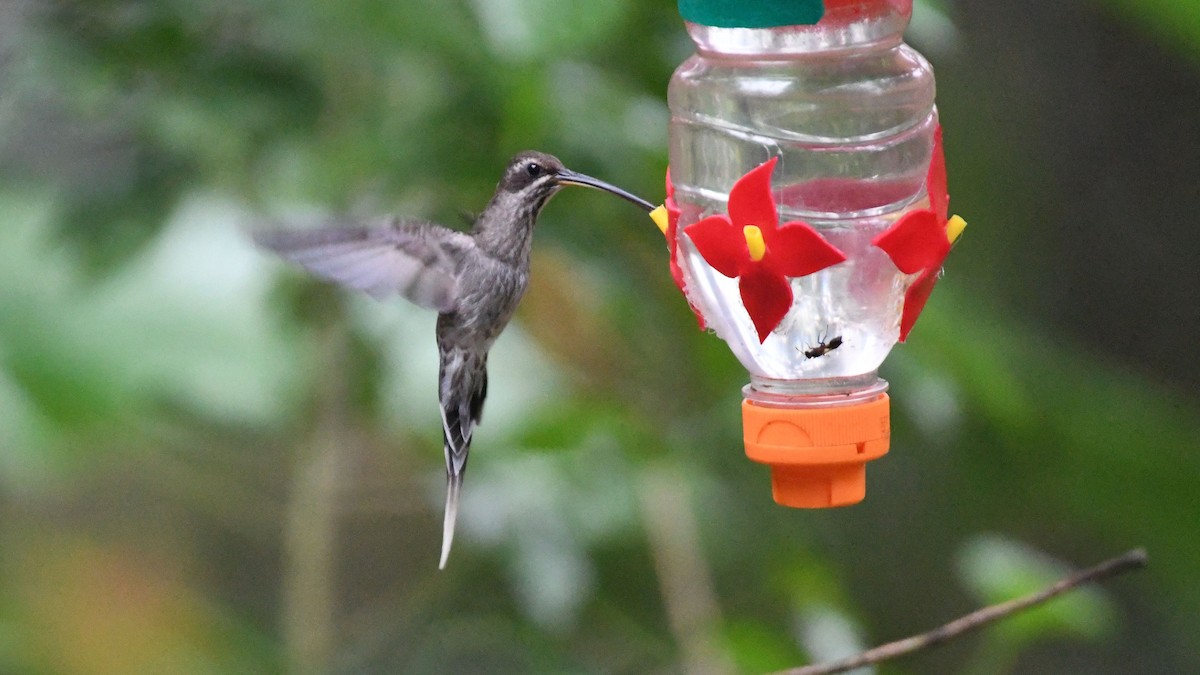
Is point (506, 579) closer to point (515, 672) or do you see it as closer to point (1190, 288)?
point (515, 672)

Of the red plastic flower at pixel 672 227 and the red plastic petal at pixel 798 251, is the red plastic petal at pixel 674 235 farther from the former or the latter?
the red plastic petal at pixel 798 251

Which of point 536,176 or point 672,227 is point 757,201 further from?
point 536,176

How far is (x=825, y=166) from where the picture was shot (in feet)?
5.65

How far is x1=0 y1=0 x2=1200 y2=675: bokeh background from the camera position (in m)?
1.96

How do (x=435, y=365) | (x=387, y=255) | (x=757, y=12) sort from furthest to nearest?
(x=435, y=365) < (x=387, y=255) < (x=757, y=12)

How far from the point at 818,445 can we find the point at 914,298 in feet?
0.81

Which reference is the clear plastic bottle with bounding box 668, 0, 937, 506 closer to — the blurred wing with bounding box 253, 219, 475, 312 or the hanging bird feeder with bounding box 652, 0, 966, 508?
the hanging bird feeder with bounding box 652, 0, 966, 508

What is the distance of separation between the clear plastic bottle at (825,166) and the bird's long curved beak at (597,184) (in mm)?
57

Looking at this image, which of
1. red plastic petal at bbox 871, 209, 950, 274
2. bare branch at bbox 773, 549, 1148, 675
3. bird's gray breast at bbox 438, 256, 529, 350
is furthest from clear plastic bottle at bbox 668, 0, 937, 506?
bare branch at bbox 773, 549, 1148, 675

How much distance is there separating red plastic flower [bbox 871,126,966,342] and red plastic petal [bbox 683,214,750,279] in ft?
0.49

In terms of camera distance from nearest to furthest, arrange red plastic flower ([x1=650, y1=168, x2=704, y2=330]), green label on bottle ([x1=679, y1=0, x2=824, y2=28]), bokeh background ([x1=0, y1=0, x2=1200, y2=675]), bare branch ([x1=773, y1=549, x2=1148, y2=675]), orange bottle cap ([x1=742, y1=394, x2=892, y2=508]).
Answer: bare branch ([x1=773, y1=549, x2=1148, y2=675]) → green label on bottle ([x1=679, y1=0, x2=824, y2=28]) → orange bottle cap ([x1=742, y1=394, x2=892, y2=508]) → red plastic flower ([x1=650, y1=168, x2=704, y2=330]) → bokeh background ([x1=0, y1=0, x2=1200, y2=675])

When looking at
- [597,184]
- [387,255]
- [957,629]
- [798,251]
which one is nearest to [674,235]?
[597,184]

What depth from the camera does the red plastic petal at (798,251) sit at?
1407mm

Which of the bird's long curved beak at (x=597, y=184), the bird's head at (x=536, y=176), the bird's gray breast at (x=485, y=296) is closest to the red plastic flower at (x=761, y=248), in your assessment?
the bird's long curved beak at (x=597, y=184)
